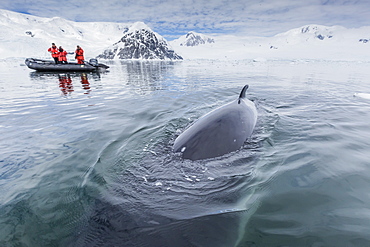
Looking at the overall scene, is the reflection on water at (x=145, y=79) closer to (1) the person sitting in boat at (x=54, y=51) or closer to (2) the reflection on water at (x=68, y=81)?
(2) the reflection on water at (x=68, y=81)

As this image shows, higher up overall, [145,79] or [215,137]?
[215,137]

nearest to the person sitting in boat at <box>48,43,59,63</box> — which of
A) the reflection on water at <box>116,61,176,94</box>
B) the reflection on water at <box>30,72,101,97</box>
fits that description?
the reflection on water at <box>30,72,101,97</box>

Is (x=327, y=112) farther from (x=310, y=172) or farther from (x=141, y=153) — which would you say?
(x=141, y=153)

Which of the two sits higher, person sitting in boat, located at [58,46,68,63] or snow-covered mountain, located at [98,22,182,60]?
snow-covered mountain, located at [98,22,182,60]

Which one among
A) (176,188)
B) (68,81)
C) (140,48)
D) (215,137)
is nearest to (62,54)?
(68,81)

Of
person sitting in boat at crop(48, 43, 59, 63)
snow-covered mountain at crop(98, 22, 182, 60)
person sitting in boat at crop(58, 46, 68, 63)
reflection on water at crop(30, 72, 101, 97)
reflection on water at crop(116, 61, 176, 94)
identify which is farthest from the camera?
snow-covered mountain at crop(98, 22, 182, 60)

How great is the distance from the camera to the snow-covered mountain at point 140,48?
159 m

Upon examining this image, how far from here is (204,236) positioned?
2.16 m

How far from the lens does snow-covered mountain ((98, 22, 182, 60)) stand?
159462 mm

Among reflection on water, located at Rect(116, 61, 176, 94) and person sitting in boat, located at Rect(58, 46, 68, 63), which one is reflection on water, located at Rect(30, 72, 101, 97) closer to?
person sitting in boat, located at Rect(58, 46, 68, 63)

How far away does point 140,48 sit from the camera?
16775cm

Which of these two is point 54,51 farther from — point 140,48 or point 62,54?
point 140,48

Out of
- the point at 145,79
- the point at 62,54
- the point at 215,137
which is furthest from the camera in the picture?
the point at 62,54

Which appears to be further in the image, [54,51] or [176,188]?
[54,51]
